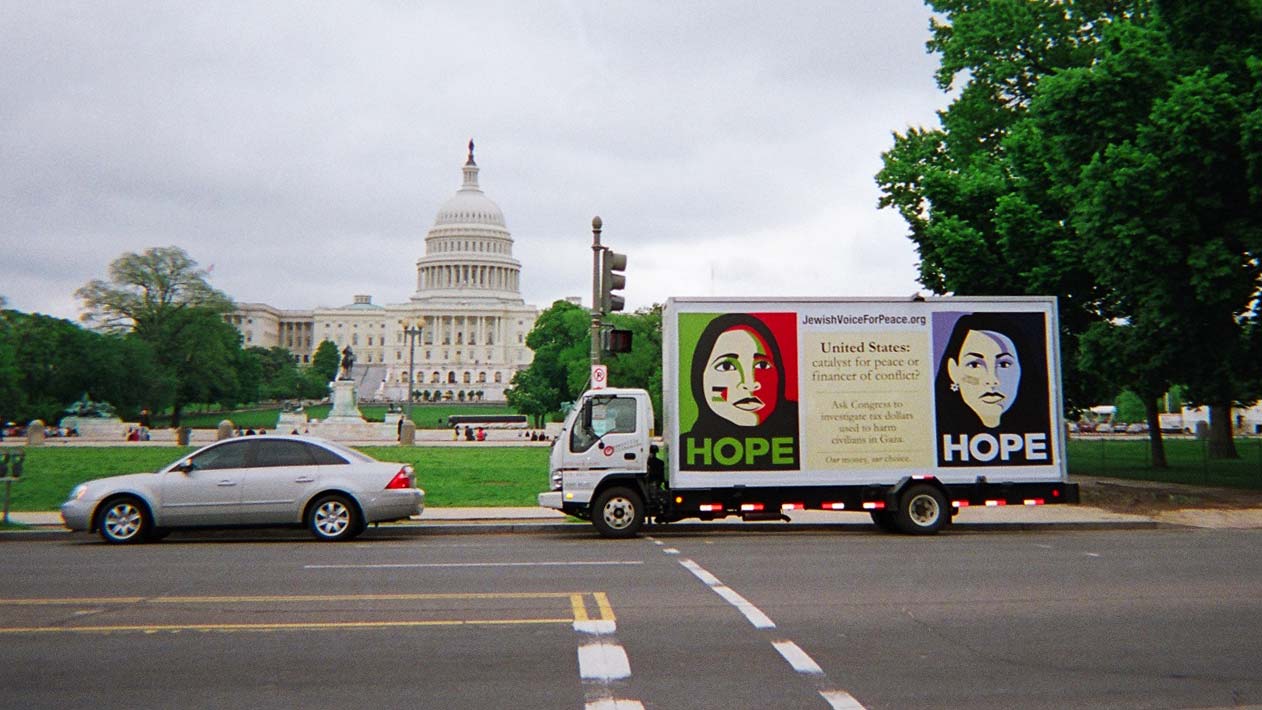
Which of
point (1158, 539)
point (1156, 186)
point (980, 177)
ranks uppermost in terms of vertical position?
point (980, 177)

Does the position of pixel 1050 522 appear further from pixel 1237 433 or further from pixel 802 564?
pixel 1237 433

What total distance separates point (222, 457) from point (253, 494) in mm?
815

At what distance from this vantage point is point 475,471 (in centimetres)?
3077

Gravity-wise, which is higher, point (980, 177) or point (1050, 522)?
point (980, 177)

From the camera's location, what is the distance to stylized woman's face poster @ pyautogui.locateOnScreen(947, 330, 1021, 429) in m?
15.8

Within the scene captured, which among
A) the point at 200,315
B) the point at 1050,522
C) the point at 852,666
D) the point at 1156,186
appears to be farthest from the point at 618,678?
the point at 200,315

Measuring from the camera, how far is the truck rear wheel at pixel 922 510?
15.4 meters

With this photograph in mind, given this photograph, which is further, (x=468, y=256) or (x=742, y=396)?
(x=468, y=256)

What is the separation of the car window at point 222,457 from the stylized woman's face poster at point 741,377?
23.0ft

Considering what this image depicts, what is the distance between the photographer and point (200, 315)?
273 ft

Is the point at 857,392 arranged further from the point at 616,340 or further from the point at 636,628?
the point at 636,628

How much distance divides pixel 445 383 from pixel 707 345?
15811 cm

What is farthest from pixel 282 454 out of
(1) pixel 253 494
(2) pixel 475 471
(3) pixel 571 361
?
(3) pixel 571 361

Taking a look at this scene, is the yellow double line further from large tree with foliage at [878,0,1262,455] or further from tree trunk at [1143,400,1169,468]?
tree trunk at [1143,400,1169,468]
